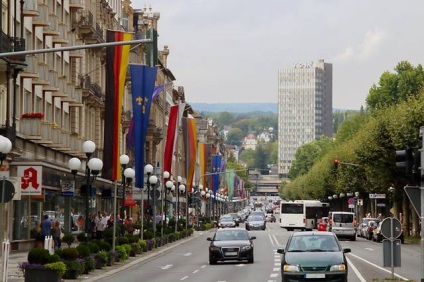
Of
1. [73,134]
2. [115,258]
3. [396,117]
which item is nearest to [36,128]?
[115,258]

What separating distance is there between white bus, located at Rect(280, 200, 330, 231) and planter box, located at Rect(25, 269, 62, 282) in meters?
78.0

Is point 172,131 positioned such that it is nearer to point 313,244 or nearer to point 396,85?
point 313,244

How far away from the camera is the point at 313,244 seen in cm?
3020

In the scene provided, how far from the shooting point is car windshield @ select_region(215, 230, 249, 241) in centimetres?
4634

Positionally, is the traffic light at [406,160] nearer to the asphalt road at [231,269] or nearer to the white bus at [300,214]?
the asphalt road at [231,269]

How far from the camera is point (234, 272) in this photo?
39969 millimetres

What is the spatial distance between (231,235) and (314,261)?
1793cm

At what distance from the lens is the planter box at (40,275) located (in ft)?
106

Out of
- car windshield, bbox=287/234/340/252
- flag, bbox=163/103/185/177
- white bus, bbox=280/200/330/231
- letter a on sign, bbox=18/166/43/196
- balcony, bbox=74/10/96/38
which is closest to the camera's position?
car windshield, bbox=287/234/340/252

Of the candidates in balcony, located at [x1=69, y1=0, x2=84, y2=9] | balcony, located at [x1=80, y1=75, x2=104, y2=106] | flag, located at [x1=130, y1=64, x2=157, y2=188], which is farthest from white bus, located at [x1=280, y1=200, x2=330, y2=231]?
flag, located at [x1=130, y1=64, x2=157, y2=188]

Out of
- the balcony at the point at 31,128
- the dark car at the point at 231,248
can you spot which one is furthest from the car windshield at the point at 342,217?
the dark car at the point at 231,248

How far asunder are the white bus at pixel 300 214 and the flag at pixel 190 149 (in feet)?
81.7

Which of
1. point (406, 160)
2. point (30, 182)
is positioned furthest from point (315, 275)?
point (30, 182)

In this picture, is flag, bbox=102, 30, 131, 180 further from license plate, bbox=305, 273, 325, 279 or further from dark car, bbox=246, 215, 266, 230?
dark car, bbox=246, 215, 266, 230
